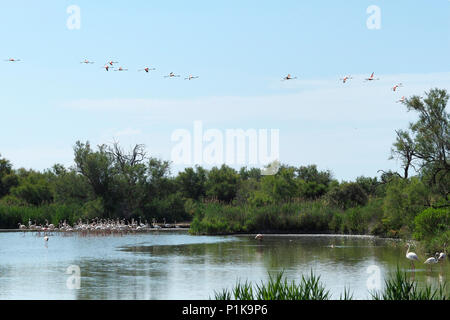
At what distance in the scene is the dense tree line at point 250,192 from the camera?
124 feet

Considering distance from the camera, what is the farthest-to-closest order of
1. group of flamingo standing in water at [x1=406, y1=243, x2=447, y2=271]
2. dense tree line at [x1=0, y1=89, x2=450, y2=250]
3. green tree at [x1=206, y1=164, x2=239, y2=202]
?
green tree at [x1=206, y1=164, x2=239, y2=202], dense tree line at [x1=0, y1=89, x2=450, y2=250], group of flamingo standing in water at [x1=406, y1=243, x2=447, y2=271]

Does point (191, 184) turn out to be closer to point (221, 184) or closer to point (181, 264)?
point (221, 184)

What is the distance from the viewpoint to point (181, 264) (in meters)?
26.8

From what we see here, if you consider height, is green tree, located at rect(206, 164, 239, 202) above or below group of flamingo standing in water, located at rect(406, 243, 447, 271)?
above

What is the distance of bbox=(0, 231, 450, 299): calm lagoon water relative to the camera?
19.8 metres

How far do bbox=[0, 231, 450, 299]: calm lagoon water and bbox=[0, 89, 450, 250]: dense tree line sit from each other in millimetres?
2968

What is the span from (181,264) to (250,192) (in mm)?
35556

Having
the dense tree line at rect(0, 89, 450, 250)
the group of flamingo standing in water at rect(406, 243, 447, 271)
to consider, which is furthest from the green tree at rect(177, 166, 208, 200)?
the group of flamingo standing in water at rect(406, 243, 447, 271)

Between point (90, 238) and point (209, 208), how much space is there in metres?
9.31

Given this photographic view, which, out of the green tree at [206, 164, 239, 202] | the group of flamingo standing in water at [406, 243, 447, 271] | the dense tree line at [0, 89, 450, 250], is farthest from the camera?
the green tree at [206, 164, 239, 202]

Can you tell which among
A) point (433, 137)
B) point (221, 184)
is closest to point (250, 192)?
point (221, 184)

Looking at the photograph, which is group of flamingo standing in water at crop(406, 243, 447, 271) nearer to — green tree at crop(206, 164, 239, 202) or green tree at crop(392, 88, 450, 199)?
green tree at crop(392, 88, 450, 199)

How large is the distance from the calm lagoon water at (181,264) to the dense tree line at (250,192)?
2.97m
